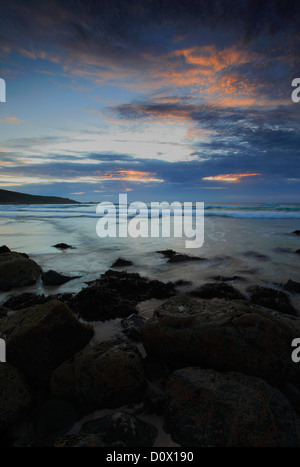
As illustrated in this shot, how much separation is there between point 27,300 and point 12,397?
2676 millimetres

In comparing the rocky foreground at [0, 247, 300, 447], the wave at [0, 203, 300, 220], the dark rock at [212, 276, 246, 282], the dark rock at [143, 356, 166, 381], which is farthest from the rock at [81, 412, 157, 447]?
the wave at [0, 203, 300, 220]

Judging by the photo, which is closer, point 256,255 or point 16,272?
point 16,272

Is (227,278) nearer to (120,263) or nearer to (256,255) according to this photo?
(120,263)

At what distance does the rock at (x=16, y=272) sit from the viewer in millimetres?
5484

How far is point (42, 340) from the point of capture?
8.65 ft

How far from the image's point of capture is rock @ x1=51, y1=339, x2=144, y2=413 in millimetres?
2350

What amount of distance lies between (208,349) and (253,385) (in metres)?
0.50

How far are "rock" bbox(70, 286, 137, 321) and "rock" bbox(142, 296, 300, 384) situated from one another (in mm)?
1310

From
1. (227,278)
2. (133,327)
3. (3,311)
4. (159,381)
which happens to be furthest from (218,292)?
(3,311)

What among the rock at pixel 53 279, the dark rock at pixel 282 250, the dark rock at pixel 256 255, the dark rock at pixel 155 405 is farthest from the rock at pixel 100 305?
the dark rock at pixel 282 250

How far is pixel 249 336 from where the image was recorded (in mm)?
2520

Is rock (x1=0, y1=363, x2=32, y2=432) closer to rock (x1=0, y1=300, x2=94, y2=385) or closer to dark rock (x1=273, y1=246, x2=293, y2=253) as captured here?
rock (x1=0, y1=300, x2=94, y2=385)
